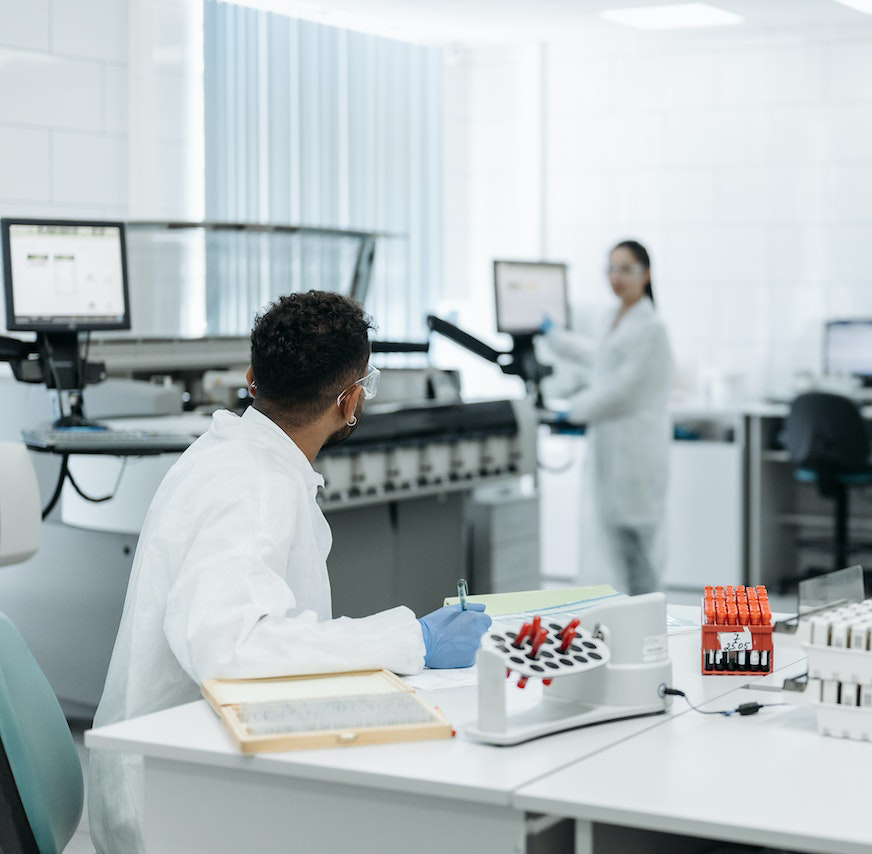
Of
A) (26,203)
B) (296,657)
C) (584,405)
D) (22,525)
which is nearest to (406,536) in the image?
(584,405)

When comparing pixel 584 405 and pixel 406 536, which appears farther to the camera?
pixel 584 405

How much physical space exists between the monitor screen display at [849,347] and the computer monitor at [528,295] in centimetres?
140

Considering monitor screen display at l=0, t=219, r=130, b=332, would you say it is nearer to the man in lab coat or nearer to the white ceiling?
the man in lab coat

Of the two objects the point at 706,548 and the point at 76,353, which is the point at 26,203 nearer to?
the point at 76,353

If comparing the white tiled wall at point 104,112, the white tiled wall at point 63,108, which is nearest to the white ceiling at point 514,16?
the white tiled wall at point 104,112

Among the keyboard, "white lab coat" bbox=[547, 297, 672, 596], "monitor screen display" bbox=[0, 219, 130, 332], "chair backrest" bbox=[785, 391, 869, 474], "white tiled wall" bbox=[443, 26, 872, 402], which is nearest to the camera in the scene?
the keyboard

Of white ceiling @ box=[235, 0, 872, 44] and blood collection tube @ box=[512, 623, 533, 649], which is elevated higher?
white ceiling @ box=[235, 0, 872, 44]

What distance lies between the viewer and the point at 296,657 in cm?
165

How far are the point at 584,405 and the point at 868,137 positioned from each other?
215cm

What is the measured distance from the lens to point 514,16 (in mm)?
5906

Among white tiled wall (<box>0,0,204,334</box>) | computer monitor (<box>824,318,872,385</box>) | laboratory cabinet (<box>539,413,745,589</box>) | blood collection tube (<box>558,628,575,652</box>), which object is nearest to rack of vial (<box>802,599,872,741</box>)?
blood collection tube (<box>558,628,575,652</box>)

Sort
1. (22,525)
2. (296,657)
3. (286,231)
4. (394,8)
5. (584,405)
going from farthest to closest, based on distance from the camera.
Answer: (394,8) → (584,405) → (286,231) → (22,525) → (296,657)

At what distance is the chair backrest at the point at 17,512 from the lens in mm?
2158

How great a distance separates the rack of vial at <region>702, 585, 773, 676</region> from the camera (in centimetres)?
187
